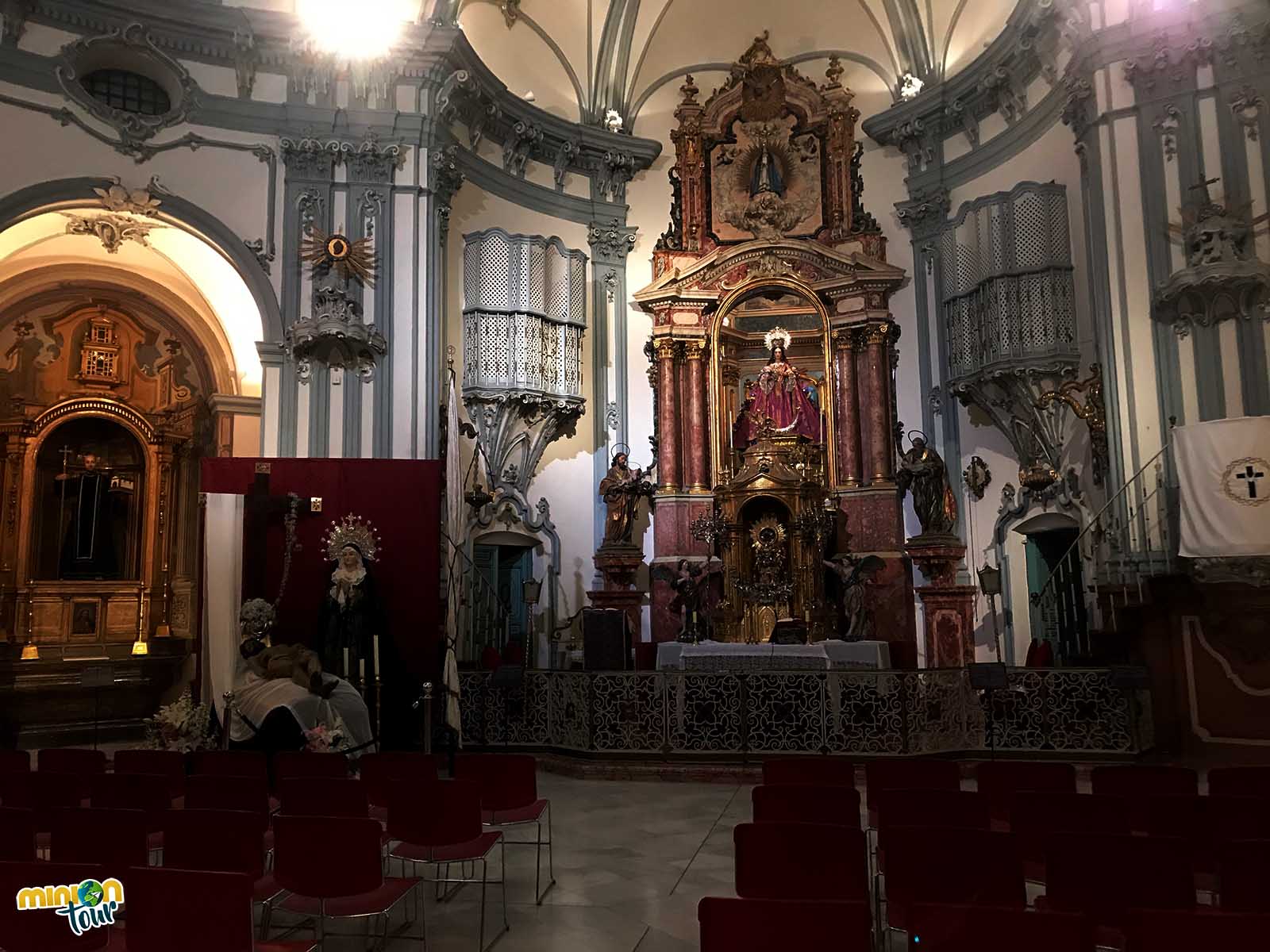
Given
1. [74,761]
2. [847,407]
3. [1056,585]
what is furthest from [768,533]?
[74,761]

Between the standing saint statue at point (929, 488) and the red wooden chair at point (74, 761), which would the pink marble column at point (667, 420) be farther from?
the red wooden chair at point (74, 761)

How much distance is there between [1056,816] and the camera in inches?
177

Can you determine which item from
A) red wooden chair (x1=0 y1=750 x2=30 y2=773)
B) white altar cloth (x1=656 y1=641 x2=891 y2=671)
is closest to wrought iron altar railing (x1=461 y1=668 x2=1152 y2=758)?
white altar cloth (x1=656 y1=641 x2=891 y2=671)

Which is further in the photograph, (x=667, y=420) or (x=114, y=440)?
(x=667, y=420)

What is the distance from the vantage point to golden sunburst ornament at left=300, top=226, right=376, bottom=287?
1283 cm

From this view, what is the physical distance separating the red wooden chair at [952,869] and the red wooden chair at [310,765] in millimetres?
3338

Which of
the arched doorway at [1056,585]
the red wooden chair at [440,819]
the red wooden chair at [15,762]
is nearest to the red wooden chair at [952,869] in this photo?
the red wooden chair at [440,819]

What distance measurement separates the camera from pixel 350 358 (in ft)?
42.2

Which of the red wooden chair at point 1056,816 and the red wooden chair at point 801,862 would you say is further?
the red wooden chair at point 1056,816

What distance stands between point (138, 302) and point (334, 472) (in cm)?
630

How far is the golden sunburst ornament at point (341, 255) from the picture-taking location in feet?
42.1

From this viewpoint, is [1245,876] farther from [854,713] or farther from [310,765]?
[854,713]

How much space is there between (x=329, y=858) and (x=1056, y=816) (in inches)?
126

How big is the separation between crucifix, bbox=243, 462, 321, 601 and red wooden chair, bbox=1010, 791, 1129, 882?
871 cm
